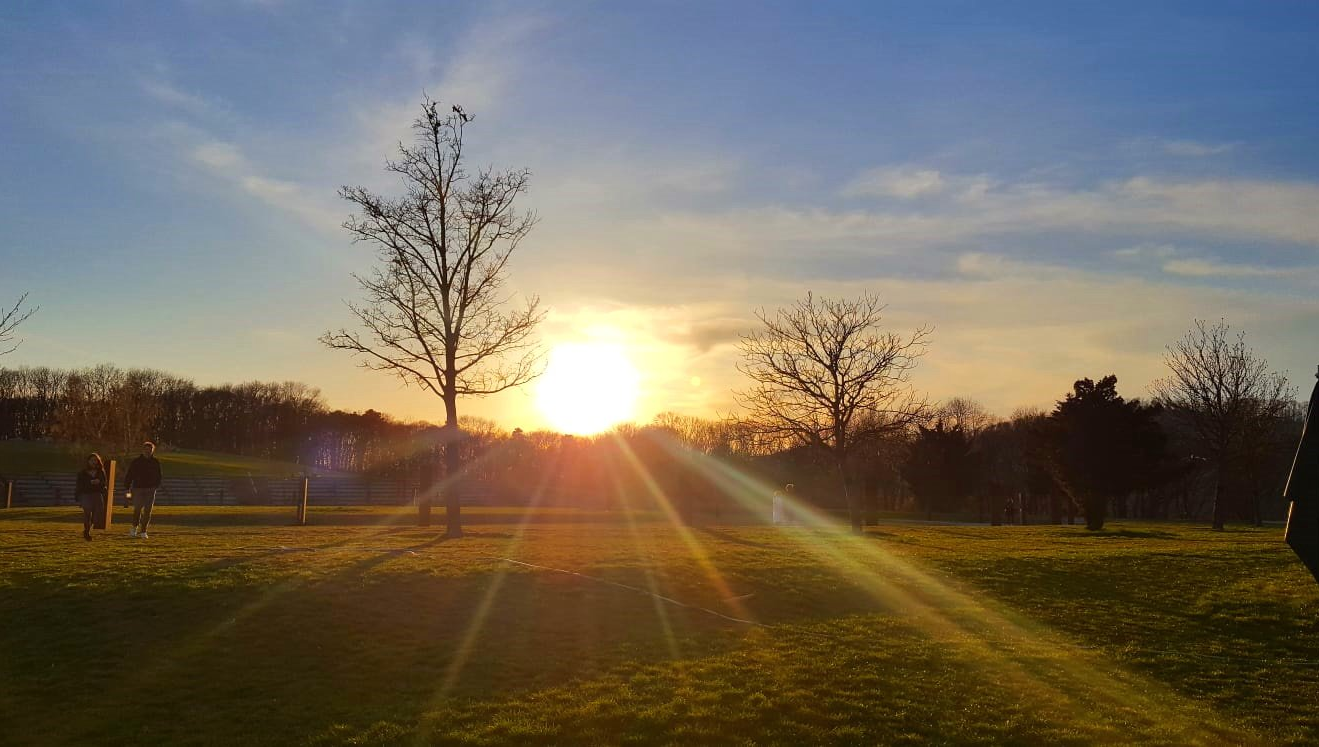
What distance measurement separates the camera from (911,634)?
49.6ft

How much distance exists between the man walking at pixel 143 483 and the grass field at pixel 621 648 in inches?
25.8

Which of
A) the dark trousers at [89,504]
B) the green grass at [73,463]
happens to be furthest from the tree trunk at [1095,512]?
the green grass at [73,463]

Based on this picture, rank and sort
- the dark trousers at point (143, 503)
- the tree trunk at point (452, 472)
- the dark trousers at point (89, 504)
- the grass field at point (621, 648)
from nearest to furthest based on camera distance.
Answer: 1. the grass field at point (621, 648)
2. the dark trousers at point (89, 504)
3. the dark trousers at point (143, 503)
4. the tree trunk at point (452, 472)

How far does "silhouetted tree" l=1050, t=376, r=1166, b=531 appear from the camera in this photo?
4703cm

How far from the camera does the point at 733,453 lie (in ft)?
294

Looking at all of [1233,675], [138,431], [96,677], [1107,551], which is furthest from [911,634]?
[138,431]

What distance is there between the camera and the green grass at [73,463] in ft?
276

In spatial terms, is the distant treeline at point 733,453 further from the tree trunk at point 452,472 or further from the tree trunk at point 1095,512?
the tree trunk at point 452,472

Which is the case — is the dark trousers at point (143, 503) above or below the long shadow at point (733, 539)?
above

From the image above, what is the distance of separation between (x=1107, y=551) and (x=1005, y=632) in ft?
45.8

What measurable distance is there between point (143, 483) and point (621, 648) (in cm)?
1451

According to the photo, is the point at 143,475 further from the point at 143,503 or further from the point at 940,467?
the point at 940,467

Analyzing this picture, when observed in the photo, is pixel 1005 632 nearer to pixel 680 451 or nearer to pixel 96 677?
pixel 96 677

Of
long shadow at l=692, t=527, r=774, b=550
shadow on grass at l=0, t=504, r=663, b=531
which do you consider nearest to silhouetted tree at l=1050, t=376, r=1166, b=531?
shadow on grass at l=0, t=504, r=663, b=531
